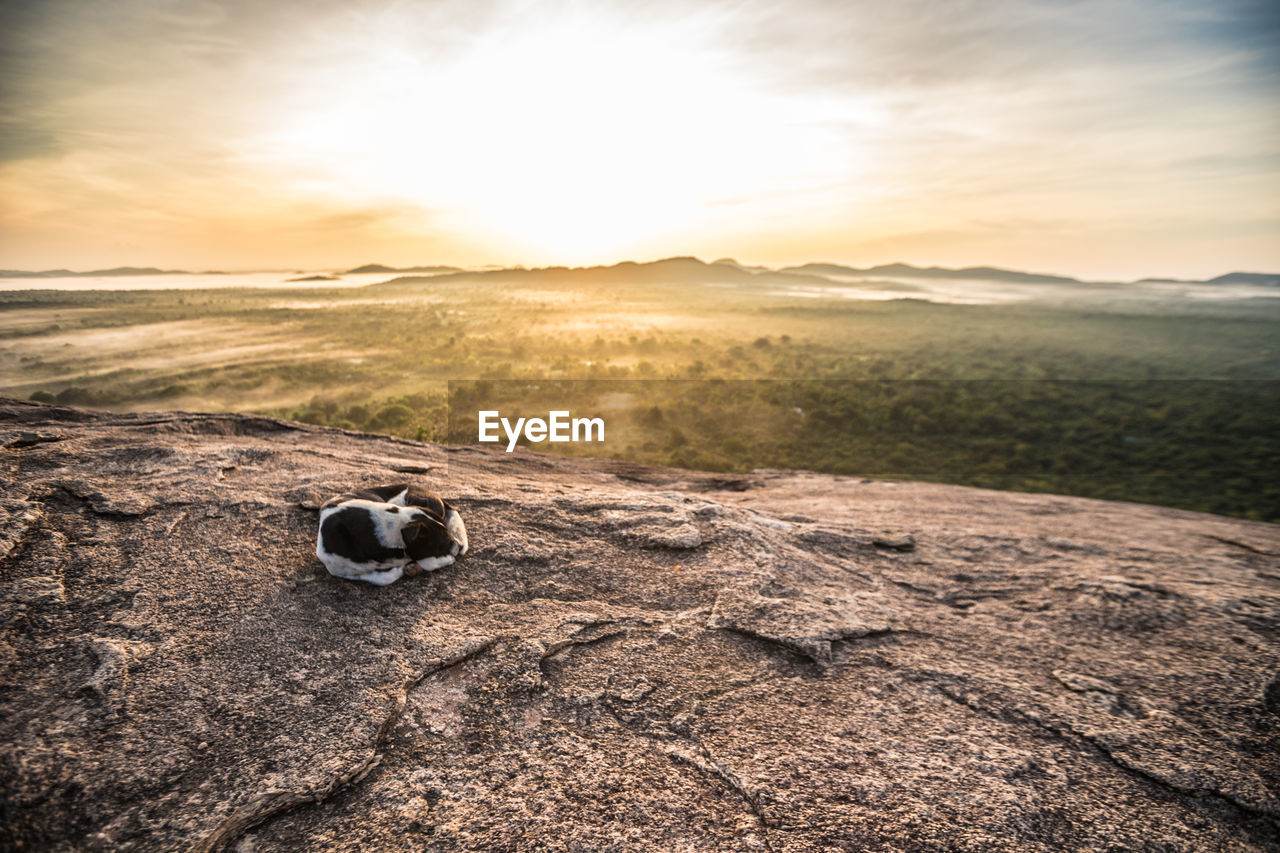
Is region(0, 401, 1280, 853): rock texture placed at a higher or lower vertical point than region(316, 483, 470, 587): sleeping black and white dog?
lower

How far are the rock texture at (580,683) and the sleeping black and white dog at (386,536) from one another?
145 mm

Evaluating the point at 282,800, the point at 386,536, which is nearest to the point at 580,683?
the point at 282,800

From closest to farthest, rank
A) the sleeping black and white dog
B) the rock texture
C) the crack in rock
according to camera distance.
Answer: the crack in rock
the rock texture
the sleeping black and white dog

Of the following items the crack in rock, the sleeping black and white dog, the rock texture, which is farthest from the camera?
the sleeping black and white dog

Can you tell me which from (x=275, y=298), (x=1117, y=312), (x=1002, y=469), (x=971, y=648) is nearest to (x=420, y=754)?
(x=971, y=648)

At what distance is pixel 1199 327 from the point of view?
230ft

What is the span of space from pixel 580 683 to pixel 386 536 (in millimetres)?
1984

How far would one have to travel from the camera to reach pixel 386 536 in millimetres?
4488

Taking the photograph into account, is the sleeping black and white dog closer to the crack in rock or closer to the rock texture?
the rock texture

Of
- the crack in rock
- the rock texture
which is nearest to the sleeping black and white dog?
the rock texture

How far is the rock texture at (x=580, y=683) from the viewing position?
9.16ft

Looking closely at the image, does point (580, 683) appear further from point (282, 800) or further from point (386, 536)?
point (386, 536)

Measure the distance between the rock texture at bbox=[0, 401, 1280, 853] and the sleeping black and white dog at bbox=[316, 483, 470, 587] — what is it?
0.14m

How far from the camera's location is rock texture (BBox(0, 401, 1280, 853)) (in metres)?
2.79
